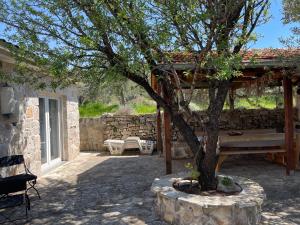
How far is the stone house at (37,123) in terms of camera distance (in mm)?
7211

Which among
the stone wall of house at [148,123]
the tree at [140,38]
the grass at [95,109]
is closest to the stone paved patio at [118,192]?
the tree at [140,38]

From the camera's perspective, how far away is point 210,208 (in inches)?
188

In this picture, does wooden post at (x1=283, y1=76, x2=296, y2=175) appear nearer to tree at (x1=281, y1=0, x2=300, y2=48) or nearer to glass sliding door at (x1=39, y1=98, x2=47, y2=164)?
tree at (x1=281, y1=0, x2=300, y2=48)

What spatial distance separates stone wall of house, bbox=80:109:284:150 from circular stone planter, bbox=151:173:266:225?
889 cm

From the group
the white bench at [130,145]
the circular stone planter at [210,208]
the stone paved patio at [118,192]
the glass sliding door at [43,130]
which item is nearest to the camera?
the circular stone planter at [210,208]

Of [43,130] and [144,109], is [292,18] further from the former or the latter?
[144,109]

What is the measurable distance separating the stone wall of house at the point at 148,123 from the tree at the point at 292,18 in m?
7.16

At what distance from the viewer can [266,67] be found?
771 centimetres

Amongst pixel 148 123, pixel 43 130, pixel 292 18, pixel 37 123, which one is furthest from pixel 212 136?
pixel 148 123

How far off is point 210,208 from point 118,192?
3021mm

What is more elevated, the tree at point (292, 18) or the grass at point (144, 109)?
the tree at point (292, 18)

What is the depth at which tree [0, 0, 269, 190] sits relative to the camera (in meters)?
5.04

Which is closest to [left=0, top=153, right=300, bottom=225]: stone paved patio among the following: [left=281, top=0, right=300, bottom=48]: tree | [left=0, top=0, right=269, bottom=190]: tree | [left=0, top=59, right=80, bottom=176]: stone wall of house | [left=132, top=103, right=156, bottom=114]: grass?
[left=0, top=59, right=80, bottom=176]: stone wall of house

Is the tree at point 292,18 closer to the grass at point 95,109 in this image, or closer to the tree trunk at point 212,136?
the tree trunk at point 212,136
